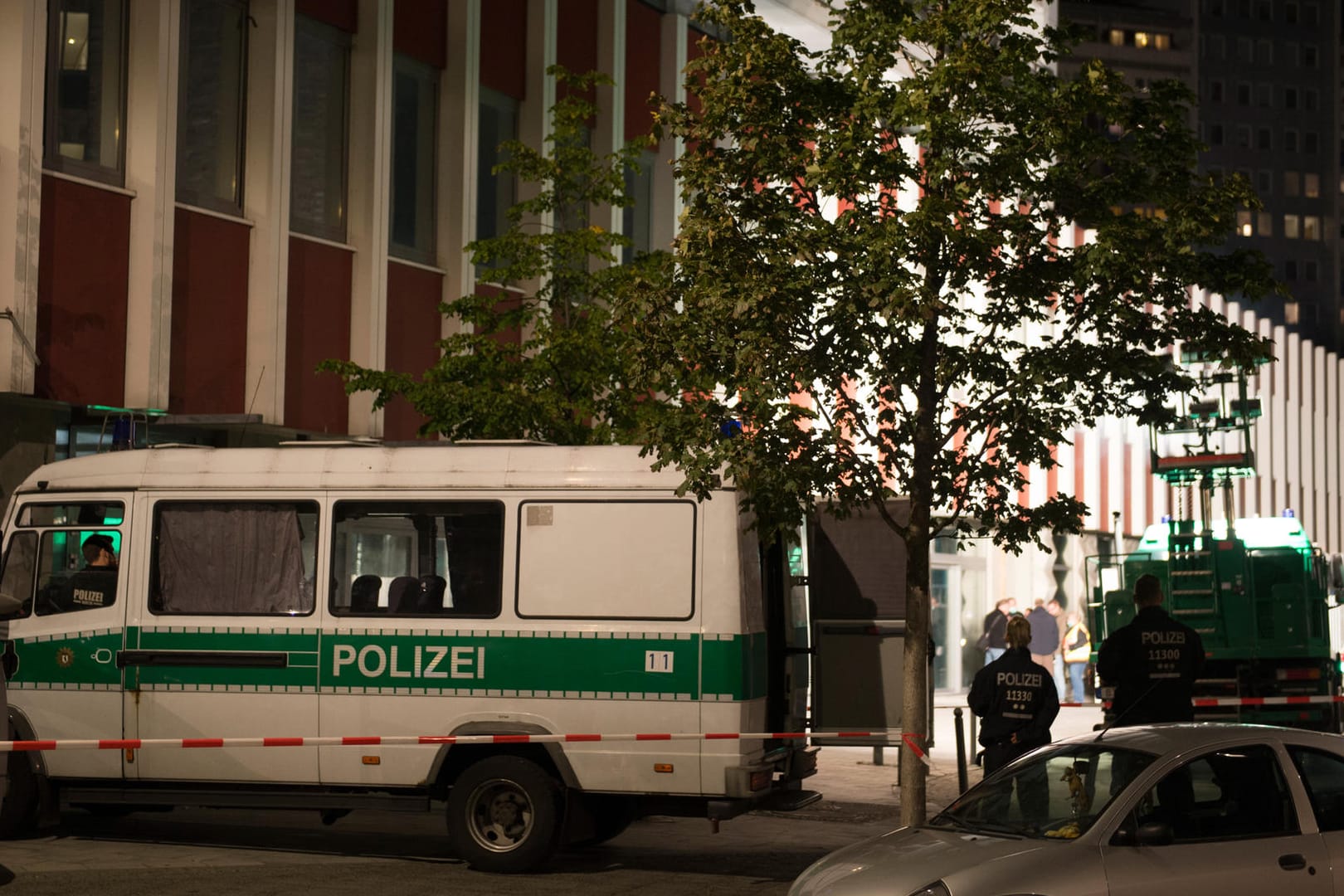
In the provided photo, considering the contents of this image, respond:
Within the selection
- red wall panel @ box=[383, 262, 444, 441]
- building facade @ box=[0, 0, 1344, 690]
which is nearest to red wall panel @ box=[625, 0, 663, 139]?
building facade @ box=[0, 0, 1344, 690]

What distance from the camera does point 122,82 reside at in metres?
19.6

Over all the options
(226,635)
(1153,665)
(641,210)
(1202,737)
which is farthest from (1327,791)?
(641,210)

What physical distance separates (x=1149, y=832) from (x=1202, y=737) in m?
0.74

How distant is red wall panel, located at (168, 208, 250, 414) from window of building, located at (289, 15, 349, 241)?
1256mm

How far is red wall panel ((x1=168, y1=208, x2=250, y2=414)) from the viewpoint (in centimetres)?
1978

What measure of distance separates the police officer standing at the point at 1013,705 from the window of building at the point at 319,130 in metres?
11.6

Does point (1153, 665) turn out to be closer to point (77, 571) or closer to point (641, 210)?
point (77, 571)

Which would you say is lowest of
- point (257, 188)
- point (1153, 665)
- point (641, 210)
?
point (1153, 665)

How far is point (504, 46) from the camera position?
24562 mm

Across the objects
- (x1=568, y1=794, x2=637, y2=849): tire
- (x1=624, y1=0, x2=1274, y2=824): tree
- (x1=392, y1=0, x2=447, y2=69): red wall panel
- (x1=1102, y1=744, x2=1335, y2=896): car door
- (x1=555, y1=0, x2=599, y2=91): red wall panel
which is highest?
(x1=555, y1=0, x2=599, y2=91): red wall panel

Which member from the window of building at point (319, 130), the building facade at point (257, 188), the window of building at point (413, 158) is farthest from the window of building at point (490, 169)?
the window of building at point (319, 130)

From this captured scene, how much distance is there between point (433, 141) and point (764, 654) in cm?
1277

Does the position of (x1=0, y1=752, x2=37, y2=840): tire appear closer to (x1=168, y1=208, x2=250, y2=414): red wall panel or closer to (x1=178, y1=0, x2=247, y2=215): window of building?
(x1=168, y1=208, x2=250, y2=414): red wall panel

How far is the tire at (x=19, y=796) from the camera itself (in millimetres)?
13445
